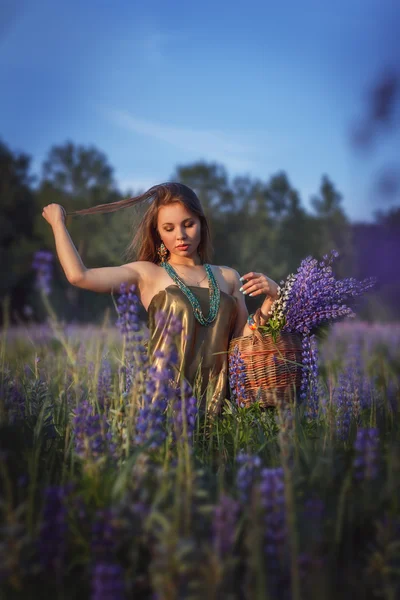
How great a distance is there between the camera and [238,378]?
3586 millimetres

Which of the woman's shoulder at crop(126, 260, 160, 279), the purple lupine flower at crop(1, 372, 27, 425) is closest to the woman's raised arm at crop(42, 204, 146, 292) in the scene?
the woman's shoulder at crop(126, 260, 160, 279)

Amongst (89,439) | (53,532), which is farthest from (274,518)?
(89,439)

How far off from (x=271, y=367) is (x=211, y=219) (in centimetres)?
1253

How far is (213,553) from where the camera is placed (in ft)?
4.95

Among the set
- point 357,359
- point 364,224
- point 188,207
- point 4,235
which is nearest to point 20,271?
point 4,235

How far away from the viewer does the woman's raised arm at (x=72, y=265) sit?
3.63 m

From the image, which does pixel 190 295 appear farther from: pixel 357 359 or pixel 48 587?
pixel 357 359

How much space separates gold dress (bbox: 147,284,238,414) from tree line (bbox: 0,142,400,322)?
36.9 feet

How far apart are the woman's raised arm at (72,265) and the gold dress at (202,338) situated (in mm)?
383

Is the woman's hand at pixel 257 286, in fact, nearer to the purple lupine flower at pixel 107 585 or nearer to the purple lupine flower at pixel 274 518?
the purple lupine flower at pixel 274 518

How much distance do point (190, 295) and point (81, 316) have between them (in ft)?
50.5

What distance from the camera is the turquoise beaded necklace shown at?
390cm

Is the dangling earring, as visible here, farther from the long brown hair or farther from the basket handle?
the basket handle

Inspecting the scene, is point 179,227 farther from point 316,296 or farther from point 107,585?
point 107,585
